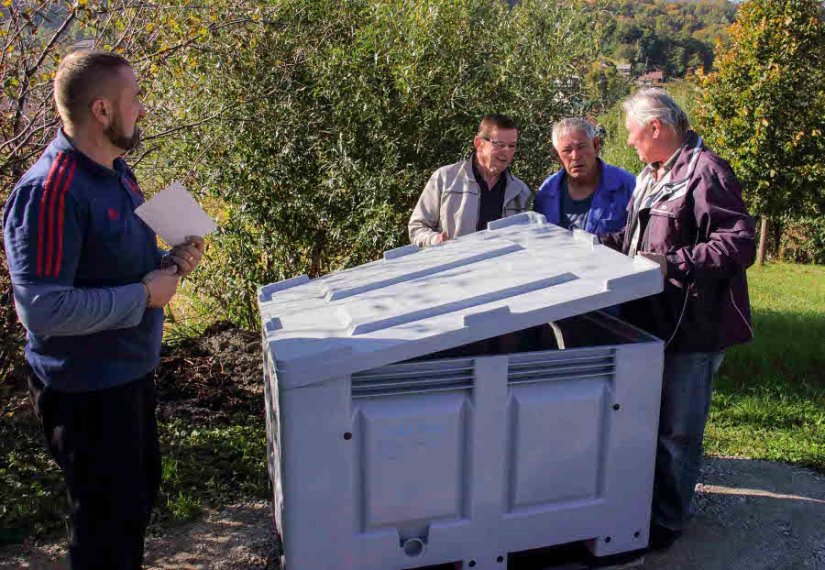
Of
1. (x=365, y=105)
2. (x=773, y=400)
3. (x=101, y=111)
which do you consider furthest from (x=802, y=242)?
(x=101, y=111)

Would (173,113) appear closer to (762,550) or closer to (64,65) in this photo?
(64,65)

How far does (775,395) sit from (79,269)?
4799mm

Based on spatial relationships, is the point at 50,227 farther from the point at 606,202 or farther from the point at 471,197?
the point at 606,202

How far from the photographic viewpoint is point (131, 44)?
4.38m

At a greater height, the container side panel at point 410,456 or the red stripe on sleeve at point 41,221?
the red stripe on sleeve at point 41,221

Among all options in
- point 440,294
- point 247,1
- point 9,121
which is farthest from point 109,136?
point 247,1

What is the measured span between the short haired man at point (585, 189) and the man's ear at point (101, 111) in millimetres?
2250

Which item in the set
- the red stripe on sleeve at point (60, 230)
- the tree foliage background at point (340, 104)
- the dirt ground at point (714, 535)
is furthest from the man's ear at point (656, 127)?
the tree foliage background at point (340, 104)

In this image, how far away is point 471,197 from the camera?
4.02 metres

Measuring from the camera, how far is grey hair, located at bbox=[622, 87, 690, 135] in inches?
122

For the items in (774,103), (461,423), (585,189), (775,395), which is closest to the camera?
(461,423)

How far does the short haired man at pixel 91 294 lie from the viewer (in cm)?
217

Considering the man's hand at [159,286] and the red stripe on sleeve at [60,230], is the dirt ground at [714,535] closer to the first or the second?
the man's hand at [159,286]

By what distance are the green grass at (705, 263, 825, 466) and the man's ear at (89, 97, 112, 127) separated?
3646mm
